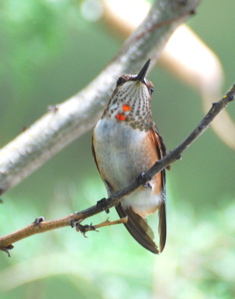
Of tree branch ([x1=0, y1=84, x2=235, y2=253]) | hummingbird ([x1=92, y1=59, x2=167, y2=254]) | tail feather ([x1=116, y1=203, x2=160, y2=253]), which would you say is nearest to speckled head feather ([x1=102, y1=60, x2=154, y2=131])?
hummingbird ([x1=92, y1=59, x2=167, y2=254])

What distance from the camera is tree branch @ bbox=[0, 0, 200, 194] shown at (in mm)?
1113

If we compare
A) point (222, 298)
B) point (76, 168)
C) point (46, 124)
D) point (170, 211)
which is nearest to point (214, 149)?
point (76, 168)

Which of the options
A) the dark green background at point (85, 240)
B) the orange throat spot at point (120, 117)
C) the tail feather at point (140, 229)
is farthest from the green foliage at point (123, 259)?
the orange throat spot at point (120, 117)

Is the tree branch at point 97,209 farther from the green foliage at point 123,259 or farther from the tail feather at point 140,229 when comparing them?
the green foliage at point 123,259

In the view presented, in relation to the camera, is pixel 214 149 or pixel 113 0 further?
pixel 214 149

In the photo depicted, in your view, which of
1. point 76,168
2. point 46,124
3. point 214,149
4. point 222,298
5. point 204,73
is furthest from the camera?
point 214,149

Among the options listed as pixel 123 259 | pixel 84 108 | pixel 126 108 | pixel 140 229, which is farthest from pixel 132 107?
pixel 123 259

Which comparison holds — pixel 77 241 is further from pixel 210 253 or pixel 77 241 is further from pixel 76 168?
pixel 76 168

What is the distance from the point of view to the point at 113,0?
1646mm

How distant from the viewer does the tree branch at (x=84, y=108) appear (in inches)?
43.8

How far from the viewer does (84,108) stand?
3.89 feet

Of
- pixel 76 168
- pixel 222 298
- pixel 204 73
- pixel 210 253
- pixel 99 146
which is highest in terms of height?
pixel 76 168

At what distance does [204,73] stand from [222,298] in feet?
1.77

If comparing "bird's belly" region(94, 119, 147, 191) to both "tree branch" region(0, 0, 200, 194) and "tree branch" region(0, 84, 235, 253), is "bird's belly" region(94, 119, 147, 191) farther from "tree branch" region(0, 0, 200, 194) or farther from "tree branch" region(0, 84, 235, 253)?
"tree branch" region(0, 84, 235, 253)
